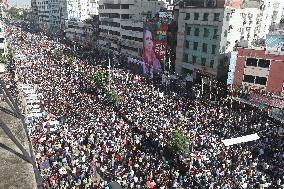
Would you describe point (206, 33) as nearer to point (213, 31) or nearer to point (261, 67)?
point (213, 31)

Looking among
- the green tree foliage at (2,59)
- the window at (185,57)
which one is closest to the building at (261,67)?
the window at (185,57)

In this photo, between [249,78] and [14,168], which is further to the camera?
[249,78]

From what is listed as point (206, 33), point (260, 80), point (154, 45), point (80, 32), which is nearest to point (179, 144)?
point (260, 80)

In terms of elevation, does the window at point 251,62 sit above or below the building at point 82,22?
below

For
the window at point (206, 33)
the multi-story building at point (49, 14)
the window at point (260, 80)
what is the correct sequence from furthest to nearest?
the multi-story building at point (49, 14), the window at point (206, 33), the window at point (260, 80)

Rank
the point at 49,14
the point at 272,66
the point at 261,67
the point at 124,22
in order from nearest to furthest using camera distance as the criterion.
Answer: the point at 272,66
the point at 261,67
the point at 124,22
the point at 49,14

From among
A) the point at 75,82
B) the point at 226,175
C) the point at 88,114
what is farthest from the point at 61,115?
the point at 226,175

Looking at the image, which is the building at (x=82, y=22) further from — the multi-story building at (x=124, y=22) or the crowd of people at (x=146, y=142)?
the crowd of people at (x=146, y=142)

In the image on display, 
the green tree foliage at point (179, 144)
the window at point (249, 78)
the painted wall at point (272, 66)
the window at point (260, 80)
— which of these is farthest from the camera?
the window at point (249, 78)
